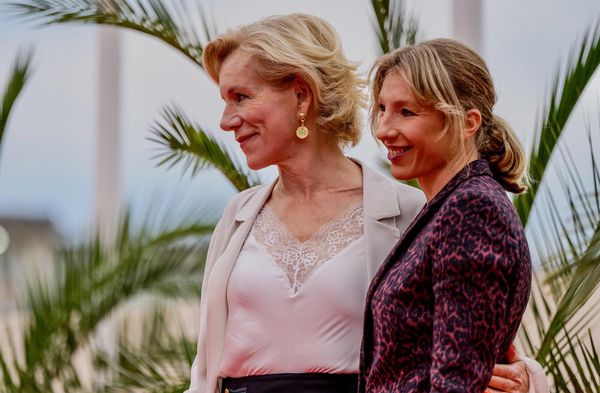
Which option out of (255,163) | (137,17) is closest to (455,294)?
(255,163)

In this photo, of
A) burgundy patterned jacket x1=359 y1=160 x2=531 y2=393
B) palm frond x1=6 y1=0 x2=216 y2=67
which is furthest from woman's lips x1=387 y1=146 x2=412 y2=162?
palm frond x1=6 y1=0 x2=216 y2=67

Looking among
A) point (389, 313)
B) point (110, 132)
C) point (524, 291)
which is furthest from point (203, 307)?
point (110, 132)

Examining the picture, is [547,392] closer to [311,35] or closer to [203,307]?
[203,307]

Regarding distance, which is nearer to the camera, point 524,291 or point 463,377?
point 463,377

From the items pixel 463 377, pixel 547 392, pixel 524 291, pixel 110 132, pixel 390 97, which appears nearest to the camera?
pixel 463 377

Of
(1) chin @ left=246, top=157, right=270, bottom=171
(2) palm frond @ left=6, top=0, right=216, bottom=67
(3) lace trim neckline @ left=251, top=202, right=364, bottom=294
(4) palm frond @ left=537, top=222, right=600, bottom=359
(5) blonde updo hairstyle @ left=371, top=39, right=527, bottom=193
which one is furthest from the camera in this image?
(2) palm frond @ left=6, top=0, right=216, bottom=67

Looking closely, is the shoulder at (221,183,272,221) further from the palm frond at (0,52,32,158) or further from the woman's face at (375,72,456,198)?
the palm frond at (0,52,32,158)

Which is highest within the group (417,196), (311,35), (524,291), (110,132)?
(311,35)

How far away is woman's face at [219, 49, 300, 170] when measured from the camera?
2686 mm

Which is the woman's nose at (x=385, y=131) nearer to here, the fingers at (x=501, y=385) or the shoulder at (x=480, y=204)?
the shoulder at (x=480, y=204)

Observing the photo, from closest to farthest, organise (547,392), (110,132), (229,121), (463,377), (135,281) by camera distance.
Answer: (463,377) → (547,392) → (229,121) → (135,281) → (110,132)

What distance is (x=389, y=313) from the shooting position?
1939 mm

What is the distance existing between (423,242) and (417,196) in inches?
30.7

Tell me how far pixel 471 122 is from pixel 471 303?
0.39 metres
